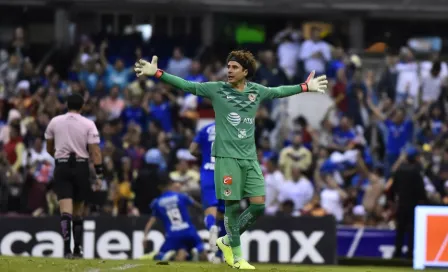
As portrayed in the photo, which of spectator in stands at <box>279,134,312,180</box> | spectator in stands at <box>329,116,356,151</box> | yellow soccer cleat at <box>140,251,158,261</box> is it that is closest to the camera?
yellow soccer cleat at <box>140,251,158,261</box>

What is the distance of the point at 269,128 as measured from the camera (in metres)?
28.1

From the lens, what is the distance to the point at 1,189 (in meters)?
25.6

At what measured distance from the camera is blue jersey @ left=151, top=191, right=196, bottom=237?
2100 cm

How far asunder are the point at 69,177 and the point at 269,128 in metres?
11.4

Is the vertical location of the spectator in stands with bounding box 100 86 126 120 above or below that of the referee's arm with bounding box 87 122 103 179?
above

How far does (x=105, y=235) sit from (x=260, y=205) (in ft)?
29.1

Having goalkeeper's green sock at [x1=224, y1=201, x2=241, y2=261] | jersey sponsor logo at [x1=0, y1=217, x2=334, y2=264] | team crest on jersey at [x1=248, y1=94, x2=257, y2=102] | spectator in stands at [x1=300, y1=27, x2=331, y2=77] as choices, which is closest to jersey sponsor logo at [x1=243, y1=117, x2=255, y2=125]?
team crest on jersey at [x1=248, y1=94, x2=257, y2=102]

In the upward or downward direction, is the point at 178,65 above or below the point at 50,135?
above

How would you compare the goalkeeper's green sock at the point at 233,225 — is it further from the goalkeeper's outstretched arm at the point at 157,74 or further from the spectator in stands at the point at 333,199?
the spectator in stands at the point at 333,199

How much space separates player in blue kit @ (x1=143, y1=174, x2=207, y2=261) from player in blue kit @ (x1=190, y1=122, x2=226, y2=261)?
2088mm

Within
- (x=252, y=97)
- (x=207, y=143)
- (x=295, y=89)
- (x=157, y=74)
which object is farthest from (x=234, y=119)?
(x=207, y=143)

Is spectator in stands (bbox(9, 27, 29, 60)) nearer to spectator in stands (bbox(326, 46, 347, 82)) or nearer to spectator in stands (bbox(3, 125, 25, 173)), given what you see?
spectator in stands (bbox(3, 125, 25, 173))

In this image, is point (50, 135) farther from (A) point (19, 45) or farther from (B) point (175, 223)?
(A) point (19, 45)

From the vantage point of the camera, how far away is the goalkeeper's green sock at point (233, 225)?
14.8 meters
